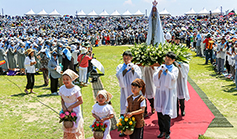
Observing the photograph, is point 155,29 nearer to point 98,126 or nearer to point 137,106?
point 137,106

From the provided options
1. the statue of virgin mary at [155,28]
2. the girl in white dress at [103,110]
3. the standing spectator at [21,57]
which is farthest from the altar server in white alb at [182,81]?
the standing spectator at [21,57]

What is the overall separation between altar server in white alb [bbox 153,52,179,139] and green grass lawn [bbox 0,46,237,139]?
1.09m

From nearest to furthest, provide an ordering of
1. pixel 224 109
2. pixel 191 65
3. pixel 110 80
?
pixel 224 109, pixel 110 80, pixel 191 65

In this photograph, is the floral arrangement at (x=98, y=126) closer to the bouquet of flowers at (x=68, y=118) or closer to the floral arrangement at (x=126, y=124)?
the floral arrangement at (x=126, y=124)

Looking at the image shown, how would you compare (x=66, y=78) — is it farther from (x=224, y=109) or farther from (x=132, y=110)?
(x=224, y=109)

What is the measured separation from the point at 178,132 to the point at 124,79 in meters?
1.88

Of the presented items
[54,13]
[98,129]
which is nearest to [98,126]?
[98,129]

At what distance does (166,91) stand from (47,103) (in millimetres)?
5058

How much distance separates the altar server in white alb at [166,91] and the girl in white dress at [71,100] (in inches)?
72.1

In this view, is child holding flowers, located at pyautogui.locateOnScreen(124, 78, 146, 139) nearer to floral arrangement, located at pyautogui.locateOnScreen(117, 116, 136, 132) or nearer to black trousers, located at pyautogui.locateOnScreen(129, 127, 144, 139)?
black trousers, located at pyautogui.locateOnScreen(129, 127, 144, 139)

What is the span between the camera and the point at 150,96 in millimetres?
7625

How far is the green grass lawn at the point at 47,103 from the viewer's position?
664 centimetres

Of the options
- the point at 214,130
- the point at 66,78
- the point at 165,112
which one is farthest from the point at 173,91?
the point at 66,78

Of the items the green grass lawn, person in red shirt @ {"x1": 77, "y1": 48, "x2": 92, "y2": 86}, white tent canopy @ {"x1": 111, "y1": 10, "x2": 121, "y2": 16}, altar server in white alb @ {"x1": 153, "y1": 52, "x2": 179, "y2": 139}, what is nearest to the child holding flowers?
altar server in white alb @ {"x1": 153, "y1": 52, "x2": 179, "y2": 139}
